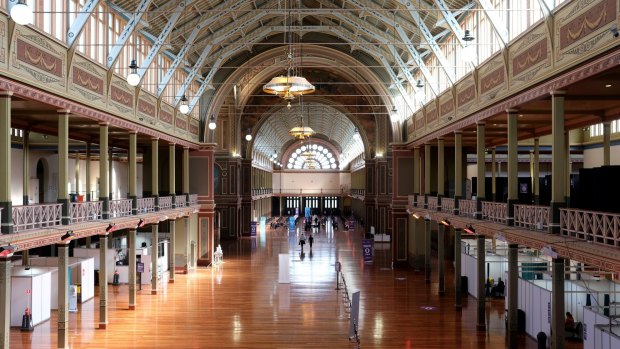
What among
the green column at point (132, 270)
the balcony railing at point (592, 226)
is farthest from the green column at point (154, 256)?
the balcony railing at point (592, 226)

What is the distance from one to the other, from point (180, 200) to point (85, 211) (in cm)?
1457

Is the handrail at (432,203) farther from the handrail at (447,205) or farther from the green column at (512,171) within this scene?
the green column at (512,171)

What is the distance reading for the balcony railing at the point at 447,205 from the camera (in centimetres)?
2918

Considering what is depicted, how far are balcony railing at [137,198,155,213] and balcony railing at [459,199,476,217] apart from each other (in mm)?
15500

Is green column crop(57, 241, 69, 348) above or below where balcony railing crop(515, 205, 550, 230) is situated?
below

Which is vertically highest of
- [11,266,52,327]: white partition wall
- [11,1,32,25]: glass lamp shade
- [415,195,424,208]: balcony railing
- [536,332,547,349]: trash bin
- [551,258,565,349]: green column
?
[11,1,32,25]: glass lamp shade

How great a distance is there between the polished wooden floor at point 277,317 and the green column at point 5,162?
5.98m

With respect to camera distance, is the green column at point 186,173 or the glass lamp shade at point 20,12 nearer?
the glass lamp shade at point 20,12

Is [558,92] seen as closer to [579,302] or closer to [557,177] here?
[557,177]

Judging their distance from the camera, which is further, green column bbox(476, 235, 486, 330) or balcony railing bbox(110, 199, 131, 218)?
balcony railing bbox(110, 199, 131, 218)

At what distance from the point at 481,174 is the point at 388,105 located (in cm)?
2084

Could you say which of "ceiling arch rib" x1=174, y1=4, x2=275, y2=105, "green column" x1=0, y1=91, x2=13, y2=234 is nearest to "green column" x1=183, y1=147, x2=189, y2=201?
"ceiling arch rib" x1=174, y1=4, x2=275, y2=105

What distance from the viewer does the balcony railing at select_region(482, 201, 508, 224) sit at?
70.2 feet

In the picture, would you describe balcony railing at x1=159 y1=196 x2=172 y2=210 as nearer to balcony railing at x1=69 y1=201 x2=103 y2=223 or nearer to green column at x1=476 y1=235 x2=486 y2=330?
balcony railing at x1=69 y1=201 x2=103 y2=223
